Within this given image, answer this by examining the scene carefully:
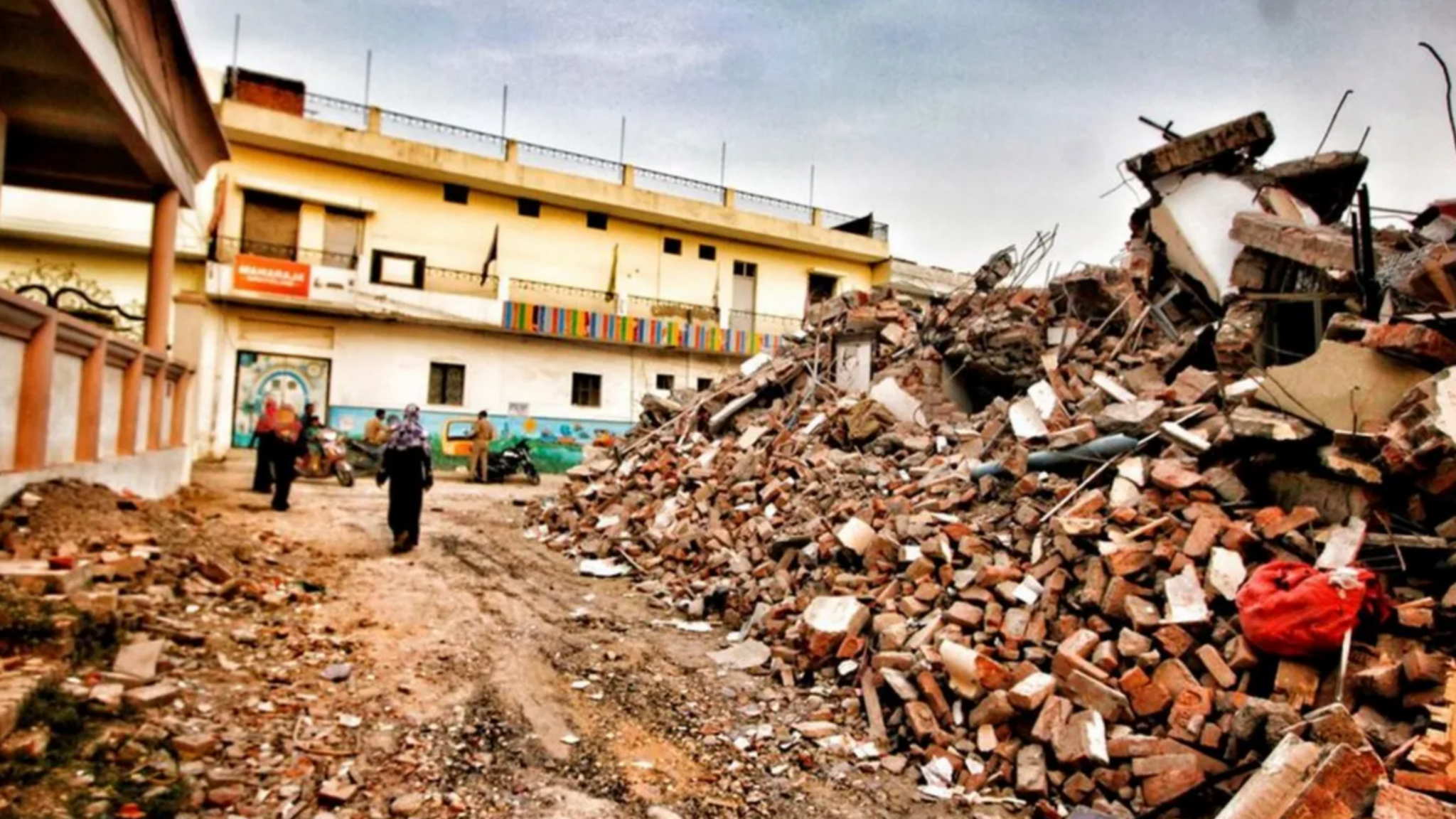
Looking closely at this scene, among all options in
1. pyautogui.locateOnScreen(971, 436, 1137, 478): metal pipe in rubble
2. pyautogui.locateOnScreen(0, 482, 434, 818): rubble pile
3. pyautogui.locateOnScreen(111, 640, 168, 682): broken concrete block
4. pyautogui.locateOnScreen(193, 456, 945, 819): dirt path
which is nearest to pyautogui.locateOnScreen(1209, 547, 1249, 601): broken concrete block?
pyautogui.locateOnScreen(971, 436, 1137, 478): metal pipe in rubble

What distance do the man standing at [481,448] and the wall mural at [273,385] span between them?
3.85m

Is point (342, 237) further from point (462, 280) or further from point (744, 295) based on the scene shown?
point (744, 295)

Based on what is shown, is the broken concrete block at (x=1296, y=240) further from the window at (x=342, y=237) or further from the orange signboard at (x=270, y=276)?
the window at (x=342, y=237)

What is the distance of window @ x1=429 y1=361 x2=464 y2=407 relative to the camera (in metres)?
18.5

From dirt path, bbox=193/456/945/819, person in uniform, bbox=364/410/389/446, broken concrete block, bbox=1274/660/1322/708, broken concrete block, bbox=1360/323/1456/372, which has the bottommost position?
dirt path, bbox=193/456/945/819

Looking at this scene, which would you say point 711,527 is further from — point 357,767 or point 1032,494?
point 357,767

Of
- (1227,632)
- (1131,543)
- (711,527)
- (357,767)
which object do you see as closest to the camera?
(357,767)

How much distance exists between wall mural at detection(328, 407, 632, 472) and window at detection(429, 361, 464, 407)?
1.16 ft

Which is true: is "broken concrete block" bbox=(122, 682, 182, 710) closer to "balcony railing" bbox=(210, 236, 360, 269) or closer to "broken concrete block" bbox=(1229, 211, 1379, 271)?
"broken concrete block" bbox=(1229, 211, 1379, 271)

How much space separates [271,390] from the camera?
54.3 feet

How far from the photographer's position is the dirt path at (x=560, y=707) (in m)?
3.66

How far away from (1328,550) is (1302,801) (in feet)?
6.29

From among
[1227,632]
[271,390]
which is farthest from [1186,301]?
[271,390]

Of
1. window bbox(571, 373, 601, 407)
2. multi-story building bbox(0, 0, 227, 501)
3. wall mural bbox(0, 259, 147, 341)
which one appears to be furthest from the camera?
window bbox(571, 373, 601, 407)
